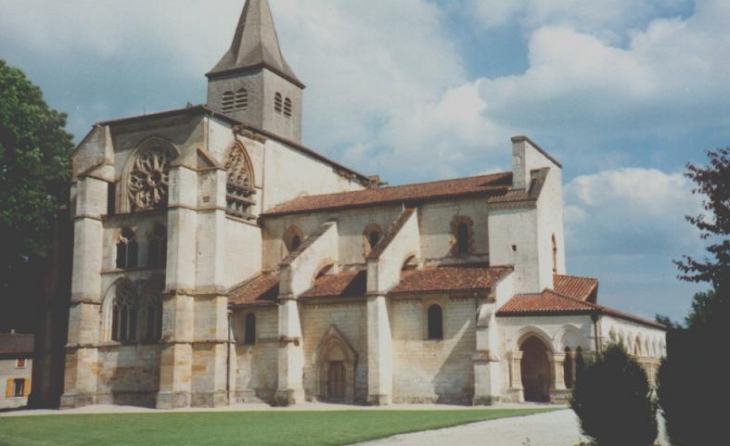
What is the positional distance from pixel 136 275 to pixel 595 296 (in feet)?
78.4

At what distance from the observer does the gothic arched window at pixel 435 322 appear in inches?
1382

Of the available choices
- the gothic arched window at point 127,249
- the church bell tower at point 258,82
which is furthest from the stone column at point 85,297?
the church bell tower at point 258,82

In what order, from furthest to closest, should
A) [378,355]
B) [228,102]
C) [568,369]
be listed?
[228,102], [378,355], [568,369]

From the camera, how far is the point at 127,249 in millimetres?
40750

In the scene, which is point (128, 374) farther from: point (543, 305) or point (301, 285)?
point (543, 305)

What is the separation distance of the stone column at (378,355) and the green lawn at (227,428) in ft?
19.9

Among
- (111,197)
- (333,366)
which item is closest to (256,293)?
(333,366)

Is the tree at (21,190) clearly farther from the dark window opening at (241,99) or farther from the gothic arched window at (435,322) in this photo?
the gothic arched window at (435,322)

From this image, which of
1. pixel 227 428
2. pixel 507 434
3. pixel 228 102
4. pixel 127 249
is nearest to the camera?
pixel 507 434

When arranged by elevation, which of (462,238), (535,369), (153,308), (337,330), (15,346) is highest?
(462,238)

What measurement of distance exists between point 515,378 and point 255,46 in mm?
29487

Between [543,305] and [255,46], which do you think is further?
[255,46]

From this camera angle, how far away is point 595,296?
1545 inches

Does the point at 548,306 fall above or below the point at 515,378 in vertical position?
above
